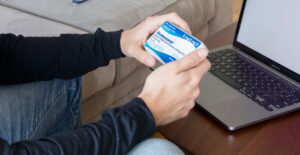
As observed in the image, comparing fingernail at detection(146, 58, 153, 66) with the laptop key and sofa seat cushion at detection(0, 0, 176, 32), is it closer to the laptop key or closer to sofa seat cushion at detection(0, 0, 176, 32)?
the laptop key

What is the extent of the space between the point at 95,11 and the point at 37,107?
51 cm

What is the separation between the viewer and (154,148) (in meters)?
0.50

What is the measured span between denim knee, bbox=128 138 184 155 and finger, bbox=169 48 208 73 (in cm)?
12

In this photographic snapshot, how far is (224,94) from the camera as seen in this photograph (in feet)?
2.10

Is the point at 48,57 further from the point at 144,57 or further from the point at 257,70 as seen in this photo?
the point at 257,70

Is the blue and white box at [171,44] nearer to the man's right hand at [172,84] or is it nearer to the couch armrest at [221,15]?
the man's right hand at [172,84]

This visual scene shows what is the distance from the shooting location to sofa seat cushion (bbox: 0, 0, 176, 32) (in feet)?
3.54

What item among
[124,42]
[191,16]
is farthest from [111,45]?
[191,16]

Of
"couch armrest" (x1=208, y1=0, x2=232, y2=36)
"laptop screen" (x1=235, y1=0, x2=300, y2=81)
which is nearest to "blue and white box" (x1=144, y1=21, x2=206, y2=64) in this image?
"laptop screen" (x1=235, y1=0, x2=300, y2=81)

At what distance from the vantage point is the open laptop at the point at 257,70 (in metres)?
0.60

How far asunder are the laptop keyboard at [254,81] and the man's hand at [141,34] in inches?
6.0

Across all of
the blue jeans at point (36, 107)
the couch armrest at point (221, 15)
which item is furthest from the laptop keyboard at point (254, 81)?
the couch armrest at point (221, 15)

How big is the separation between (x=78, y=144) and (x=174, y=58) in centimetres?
21

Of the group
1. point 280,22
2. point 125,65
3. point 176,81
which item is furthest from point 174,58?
point 125,65
